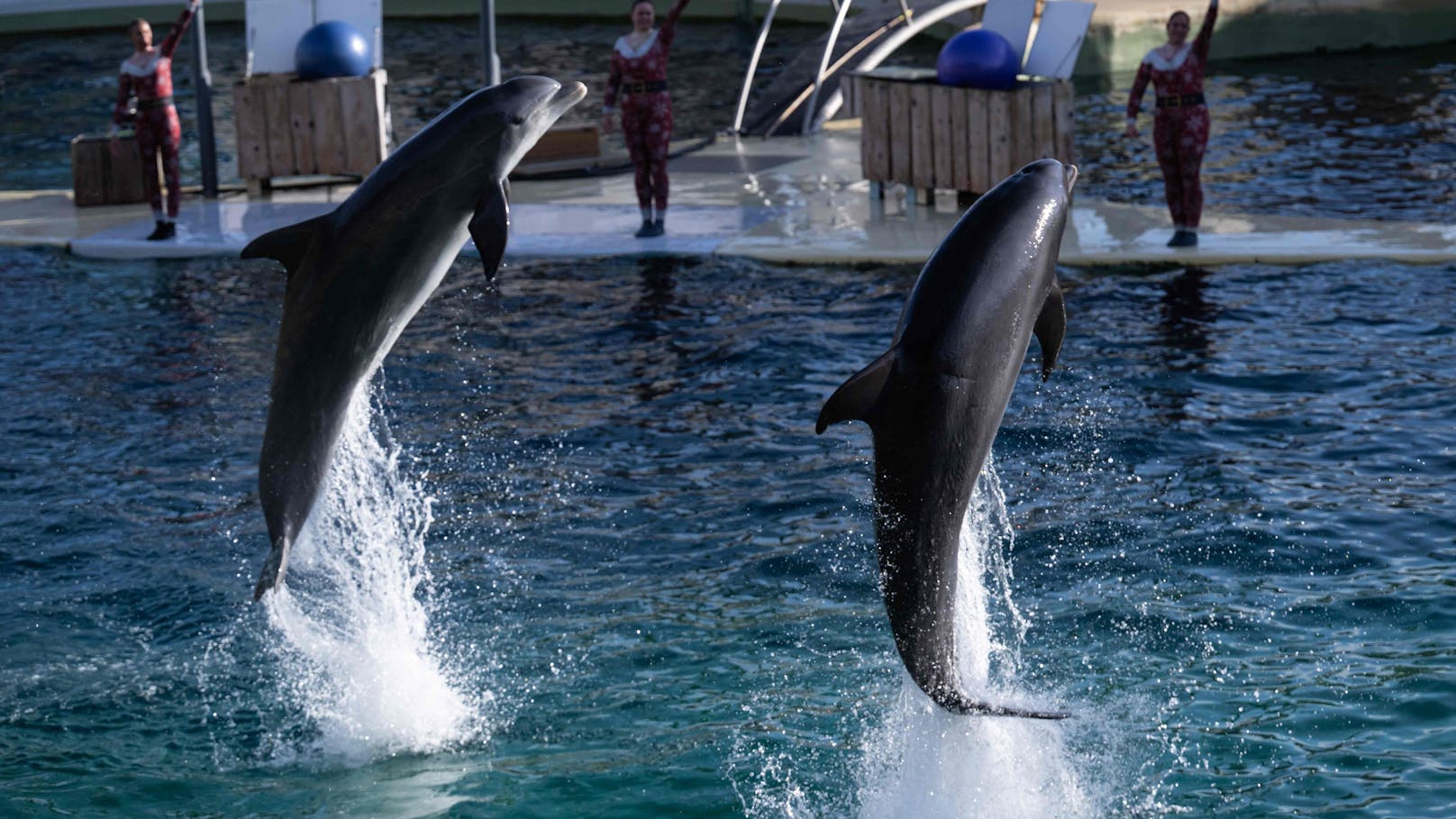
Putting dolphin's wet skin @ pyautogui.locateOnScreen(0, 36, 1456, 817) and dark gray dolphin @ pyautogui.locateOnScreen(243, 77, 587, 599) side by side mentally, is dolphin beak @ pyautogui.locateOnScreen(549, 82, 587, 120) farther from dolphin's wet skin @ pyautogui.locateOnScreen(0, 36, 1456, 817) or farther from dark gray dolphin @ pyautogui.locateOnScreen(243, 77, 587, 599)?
dolphin's wet skin @ pyautogui.locateOnScreen(0, 36, 1456, 817)

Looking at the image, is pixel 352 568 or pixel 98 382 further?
pixel 98 382

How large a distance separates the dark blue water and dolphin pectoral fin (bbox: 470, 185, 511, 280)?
1771mm

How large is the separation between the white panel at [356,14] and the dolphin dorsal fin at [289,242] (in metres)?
10.7

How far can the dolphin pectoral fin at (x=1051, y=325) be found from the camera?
4910 millimetres

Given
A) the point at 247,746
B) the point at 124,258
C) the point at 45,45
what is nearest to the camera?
the point at 247,746

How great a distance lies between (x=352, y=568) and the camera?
27.1 ft

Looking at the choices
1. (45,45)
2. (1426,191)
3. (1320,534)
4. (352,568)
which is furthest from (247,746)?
(45,45)

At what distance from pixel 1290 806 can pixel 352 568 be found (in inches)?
170

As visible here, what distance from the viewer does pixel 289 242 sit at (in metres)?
5.55

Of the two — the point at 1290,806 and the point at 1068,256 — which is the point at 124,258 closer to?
the point at 1068,256

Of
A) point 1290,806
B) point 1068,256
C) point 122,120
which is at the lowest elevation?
point 1290,806

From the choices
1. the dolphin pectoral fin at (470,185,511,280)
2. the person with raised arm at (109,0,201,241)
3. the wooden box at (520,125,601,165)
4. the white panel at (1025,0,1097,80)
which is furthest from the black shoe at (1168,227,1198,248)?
the dolphin pectoral fin at (470,185,511,280)

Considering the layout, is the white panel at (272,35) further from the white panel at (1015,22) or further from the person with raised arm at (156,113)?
the white panel at (1015,22)

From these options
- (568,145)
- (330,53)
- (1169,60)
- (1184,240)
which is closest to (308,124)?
(330,53)
